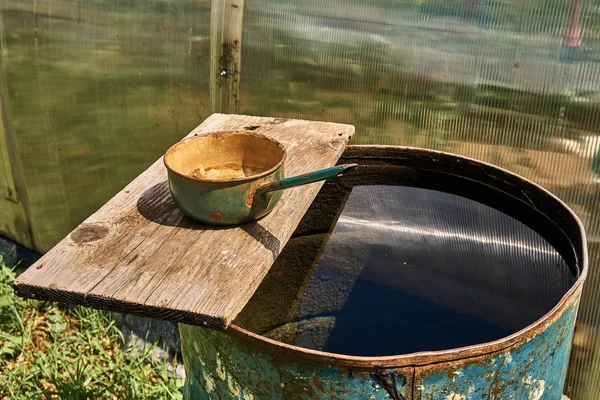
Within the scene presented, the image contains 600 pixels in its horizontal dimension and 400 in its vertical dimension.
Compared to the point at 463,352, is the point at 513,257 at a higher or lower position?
lower

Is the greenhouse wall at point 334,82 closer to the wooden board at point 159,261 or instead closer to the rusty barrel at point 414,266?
the rusty barrel at point 414,266

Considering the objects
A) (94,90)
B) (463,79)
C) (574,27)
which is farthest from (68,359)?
(574,27)

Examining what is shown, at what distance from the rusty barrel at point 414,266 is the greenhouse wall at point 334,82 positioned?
0.31 meters

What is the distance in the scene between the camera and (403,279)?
7.74 ft

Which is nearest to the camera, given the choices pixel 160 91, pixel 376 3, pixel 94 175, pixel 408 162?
pixel 408 162

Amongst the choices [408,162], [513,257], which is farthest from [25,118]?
[513,257]

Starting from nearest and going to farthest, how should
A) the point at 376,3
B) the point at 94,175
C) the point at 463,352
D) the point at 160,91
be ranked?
the point at 463,352
the point at 376,3
the point at 160,91
the point at 94,175

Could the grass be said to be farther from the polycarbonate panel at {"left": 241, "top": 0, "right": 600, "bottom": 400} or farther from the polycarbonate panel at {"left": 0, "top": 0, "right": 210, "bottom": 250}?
the polycarbonate panel at {"left": 241, "top": 0, "right": 600, "bottom": 400}

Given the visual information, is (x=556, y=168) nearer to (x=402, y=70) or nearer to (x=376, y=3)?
(x=402, y=70)

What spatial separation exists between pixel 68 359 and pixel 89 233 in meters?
1.61

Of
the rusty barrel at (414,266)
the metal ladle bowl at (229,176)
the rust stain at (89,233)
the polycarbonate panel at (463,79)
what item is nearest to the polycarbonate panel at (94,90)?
the polycarbonate panel at (463,79)

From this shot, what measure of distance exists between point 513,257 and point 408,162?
1.54 ft

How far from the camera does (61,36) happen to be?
3098mm

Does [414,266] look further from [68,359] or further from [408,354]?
[68,359]
